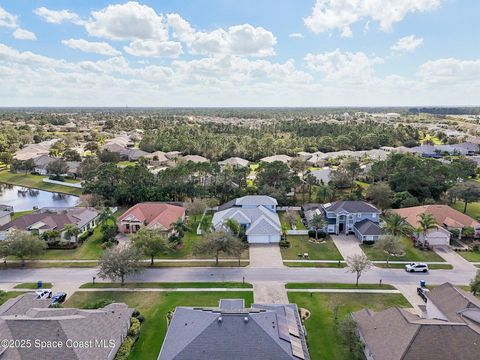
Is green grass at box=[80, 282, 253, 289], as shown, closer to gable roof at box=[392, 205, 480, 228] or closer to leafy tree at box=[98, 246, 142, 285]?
leafy tree at box=[98, 246, 142, 285]

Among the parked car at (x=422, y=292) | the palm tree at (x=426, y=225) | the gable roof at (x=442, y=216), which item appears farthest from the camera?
the gable roof at (x=442, y=216)

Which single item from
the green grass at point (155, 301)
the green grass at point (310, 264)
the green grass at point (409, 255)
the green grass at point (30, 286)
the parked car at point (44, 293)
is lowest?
the green grass at point (409, 255)

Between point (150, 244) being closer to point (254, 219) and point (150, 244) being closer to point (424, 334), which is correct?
point (254, 219)

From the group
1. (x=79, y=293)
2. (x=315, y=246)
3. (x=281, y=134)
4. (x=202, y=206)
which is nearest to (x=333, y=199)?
(x=315, y=246)

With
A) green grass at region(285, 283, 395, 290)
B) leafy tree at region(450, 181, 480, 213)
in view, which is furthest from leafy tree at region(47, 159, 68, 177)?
leafy tree at region(450, 181, 480, 213)

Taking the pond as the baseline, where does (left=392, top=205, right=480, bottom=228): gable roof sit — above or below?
above

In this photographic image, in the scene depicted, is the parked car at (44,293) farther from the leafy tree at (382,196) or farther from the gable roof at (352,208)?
the leafy tree at (382,196)

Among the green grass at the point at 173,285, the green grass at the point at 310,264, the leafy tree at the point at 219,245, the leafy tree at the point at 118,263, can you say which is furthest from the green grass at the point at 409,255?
the leafy tree at the point at 118,263
